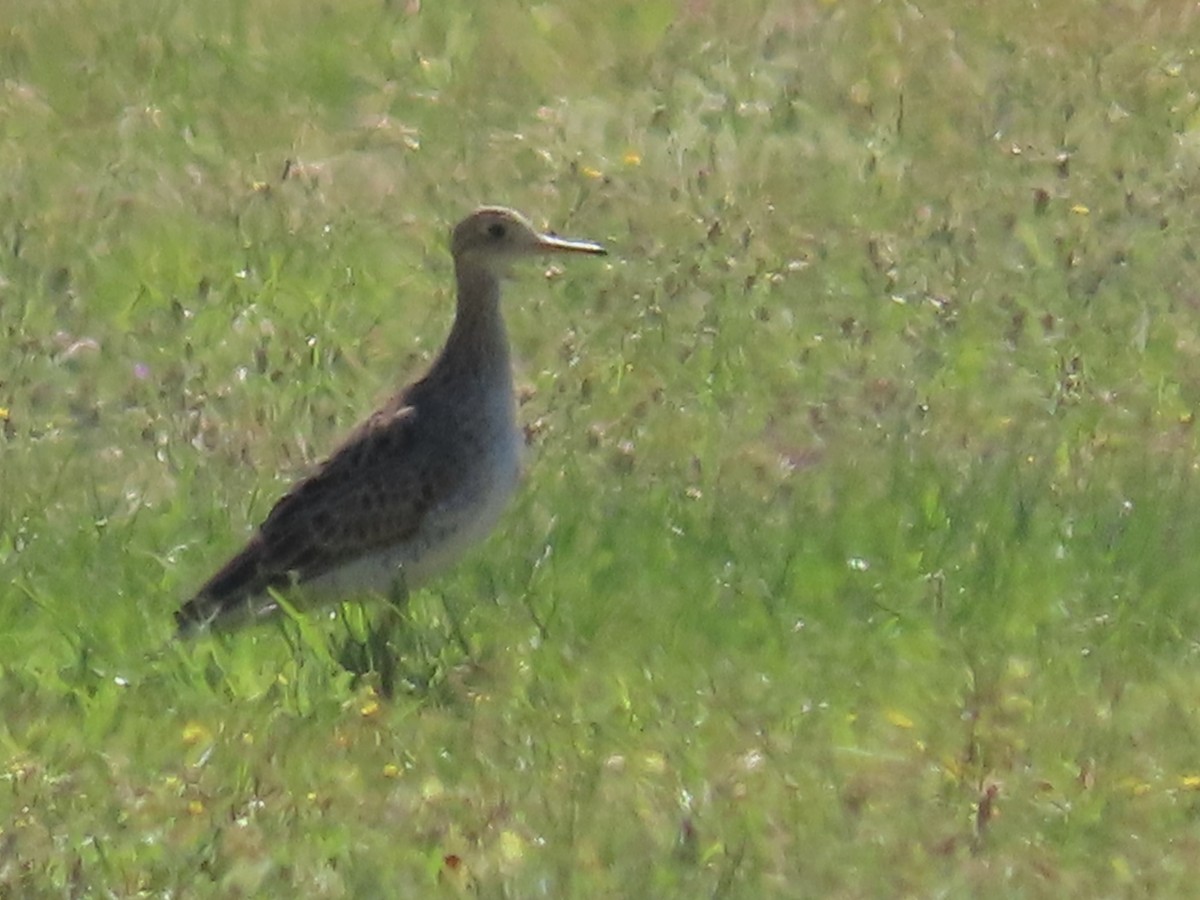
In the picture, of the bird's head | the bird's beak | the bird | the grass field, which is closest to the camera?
the grass field

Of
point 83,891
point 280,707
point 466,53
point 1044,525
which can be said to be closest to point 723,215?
point 466,53

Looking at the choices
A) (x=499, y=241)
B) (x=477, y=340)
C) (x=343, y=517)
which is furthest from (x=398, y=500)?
(x=499, y=241)

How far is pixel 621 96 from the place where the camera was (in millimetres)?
15141

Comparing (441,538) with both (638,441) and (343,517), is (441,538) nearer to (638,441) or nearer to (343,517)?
(343,517)

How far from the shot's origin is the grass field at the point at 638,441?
7684 millimetres

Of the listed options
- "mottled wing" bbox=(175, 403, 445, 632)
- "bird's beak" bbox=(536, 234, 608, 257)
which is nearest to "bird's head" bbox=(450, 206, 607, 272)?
"bird's beak" bbox=(536, 234, 608, 257)

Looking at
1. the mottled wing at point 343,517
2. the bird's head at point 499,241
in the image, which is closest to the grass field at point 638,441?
the mottled wing at point 343,517

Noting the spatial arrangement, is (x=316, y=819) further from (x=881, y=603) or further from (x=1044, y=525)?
(x=1044, y=525)

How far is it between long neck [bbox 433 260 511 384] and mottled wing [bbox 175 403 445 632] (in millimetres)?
245

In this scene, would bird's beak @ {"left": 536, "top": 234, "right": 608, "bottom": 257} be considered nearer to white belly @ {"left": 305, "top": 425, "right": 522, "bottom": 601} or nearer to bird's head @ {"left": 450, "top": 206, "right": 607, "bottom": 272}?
bird's head @ {"left": 450, "top": 206, "right": 607, "bottom": 272}

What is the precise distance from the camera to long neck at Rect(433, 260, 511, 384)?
31.8 ft

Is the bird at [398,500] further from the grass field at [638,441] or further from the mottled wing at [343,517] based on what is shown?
the grass field at [638,441]

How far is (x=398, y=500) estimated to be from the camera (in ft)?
31.0

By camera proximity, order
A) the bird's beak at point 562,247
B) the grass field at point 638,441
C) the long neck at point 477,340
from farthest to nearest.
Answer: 1. the bird's beak at point 562,247
2. the long neck at point 477,340
3. the grass field at point 638,441
